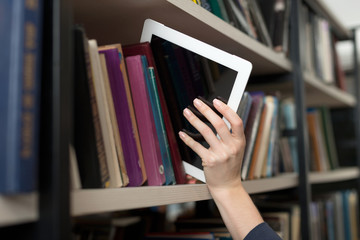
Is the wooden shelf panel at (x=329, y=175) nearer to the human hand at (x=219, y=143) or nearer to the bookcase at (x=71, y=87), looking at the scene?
the bookcase at (x=71, y=87)

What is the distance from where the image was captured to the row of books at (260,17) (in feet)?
3.37

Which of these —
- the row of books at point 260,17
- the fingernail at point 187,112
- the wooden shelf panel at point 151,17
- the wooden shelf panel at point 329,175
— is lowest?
the wooden shelf panel at point 329,175

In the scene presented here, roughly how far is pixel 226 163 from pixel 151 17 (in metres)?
0.35

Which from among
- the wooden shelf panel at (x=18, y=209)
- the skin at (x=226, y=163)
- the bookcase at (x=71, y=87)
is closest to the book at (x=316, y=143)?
the bookcase at (x=71, y=87)

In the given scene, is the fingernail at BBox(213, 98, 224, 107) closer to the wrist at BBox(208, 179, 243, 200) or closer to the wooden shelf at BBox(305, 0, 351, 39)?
the wrist at BBox(208, 179, 243, 200)

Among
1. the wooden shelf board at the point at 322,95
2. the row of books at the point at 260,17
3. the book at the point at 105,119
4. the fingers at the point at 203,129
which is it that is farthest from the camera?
the wooden shelf board at the point at 322,95

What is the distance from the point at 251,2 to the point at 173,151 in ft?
2.22

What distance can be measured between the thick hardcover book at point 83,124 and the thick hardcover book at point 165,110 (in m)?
0.20

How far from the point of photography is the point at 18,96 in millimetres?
428

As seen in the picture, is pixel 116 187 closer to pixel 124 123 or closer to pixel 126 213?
pixel 124 123

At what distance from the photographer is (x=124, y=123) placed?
0.71 m

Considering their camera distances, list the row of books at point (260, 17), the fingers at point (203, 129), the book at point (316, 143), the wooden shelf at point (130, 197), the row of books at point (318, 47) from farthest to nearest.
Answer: the book at point (316, 143) < the row of books at point (318, 47) < the row of books at point (260, 17) < the fingers at point (203, 129) < the wooden shelf at point (130, 197)

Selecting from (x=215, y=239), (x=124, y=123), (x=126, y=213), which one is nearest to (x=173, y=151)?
(x=124, y=123)

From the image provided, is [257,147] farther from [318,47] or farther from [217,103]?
[318,47]
